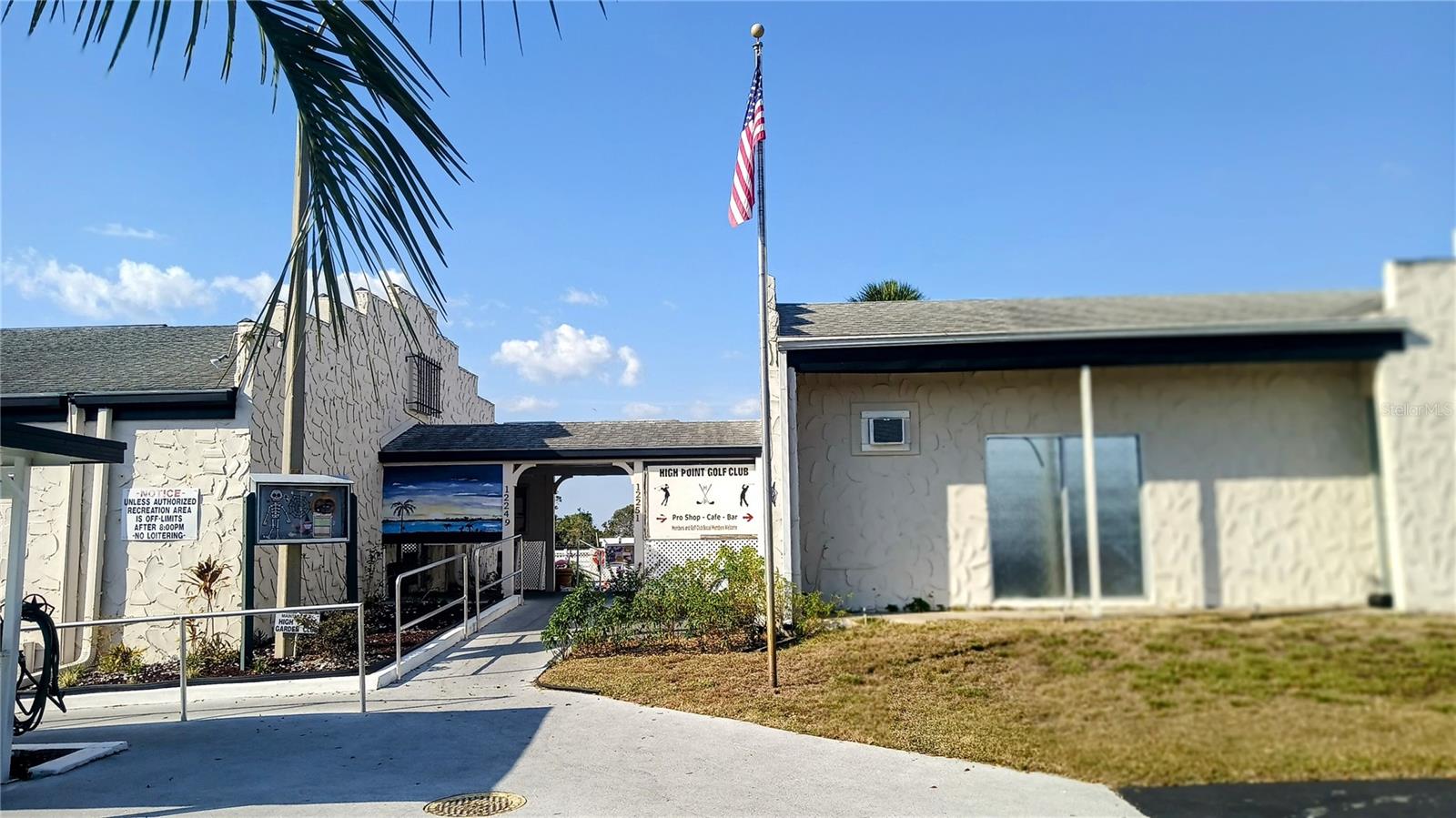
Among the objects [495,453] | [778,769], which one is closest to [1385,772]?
[778,769]

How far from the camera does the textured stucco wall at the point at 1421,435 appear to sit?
3.59 ft

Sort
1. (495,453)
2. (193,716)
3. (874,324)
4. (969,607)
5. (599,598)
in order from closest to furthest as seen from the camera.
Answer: (969,607) < (874,324) < (193,716) < (599,598) < (495,453)

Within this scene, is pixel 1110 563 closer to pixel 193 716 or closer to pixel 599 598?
pixel 193 716

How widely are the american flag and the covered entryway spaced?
739 centimetres

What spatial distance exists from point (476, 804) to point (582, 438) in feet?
31.3

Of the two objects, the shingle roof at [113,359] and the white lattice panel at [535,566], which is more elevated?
the shingle roof at [113,359]

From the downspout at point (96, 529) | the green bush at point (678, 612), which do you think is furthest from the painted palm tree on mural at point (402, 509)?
the green bush at point (678, 612)

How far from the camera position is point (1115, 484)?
126cm

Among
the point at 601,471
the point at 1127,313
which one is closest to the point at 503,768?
the point at 1127,313

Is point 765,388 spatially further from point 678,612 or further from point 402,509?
point 402,509

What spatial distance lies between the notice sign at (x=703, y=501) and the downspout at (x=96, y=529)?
666 centimetres

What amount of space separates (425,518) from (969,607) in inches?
550

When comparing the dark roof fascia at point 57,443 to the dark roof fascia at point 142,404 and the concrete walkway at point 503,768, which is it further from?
the dark roof fascia at point 142,404

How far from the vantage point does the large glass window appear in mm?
1229
